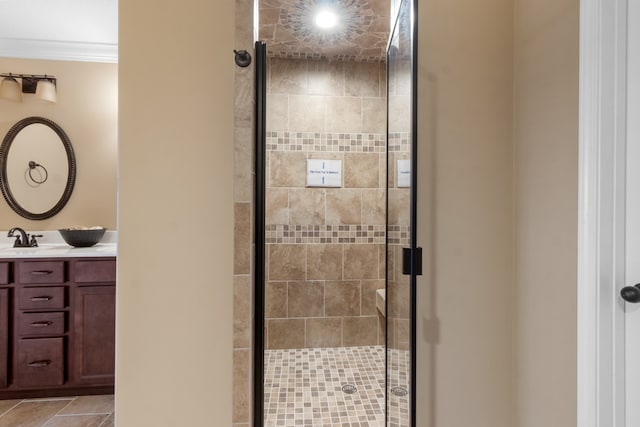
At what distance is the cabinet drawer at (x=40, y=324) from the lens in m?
2.09

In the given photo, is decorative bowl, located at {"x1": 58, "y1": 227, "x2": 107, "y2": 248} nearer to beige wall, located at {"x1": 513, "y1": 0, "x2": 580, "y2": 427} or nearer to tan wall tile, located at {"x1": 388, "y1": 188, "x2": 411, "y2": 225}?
tan wall tile, located at {"x1": 388, "y1": 188, "x2": 411, "y2": 225}

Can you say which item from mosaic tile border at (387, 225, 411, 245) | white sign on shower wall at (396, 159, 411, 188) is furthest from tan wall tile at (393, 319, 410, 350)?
white sign on shower wall at (396, 159, 411, 188)

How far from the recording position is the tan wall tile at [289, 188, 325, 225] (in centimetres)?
274

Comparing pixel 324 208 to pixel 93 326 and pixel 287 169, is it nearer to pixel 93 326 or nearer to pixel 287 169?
pixel 287 169

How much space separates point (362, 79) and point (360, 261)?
1.55 m

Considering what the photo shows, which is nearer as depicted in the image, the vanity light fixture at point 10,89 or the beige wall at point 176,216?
the beige wall at point 176,216

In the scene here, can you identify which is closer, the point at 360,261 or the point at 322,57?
the point at 322,57

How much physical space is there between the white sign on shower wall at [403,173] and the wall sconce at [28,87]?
9.54 ft

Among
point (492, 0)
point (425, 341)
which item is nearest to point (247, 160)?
point (425, 341)


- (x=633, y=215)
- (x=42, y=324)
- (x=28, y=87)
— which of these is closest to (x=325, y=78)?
(x=633, y=215)

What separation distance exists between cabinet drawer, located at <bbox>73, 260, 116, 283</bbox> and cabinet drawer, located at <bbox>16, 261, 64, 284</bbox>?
103 millimetres

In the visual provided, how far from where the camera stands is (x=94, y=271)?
2.14 metres

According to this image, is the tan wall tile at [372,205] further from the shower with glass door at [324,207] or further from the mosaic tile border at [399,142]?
the mosaic tile border at [399,142]

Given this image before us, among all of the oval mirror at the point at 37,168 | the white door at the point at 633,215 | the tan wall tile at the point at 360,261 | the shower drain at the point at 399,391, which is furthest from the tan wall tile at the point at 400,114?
the oval mirror at the point at 37,168
